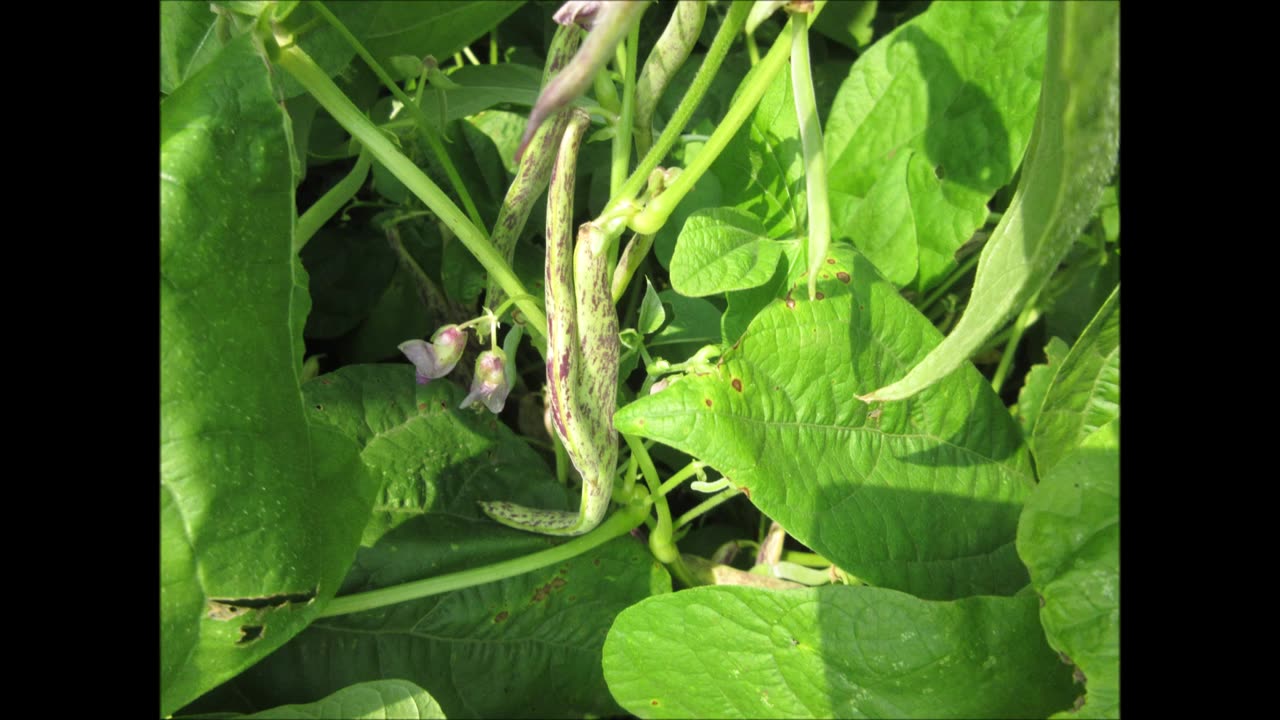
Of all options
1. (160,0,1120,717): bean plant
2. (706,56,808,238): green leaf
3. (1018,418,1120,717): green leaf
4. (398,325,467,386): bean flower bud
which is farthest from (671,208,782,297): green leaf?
(1018,418,1120,717): green leaf

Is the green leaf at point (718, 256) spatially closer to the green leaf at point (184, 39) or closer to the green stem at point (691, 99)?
the green stem at point (691, 99)

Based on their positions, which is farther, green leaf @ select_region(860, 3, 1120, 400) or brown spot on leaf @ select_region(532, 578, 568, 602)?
brown spot on leaf @ select_region(532, 578, 568, 602)

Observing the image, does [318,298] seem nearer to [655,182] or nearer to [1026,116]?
A: [655,182]

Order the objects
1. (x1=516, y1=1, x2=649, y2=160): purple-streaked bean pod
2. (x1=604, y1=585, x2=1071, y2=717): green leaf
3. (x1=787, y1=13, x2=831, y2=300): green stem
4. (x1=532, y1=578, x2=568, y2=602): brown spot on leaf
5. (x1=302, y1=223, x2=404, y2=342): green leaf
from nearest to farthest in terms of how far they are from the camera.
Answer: (x1=516, y1=1, x2=649, y2=160): purple-streaked bean pod, (x1=787, y1=13, x2=831, y2=300): green stem, (x1=604, y1=585, x2=1071, y2=717): green leaf, (x1=532, y1=578, x2=568, y2=602): brown spot on leaf, (x1=302, y1=223, x2=404, y2=342): green leaf

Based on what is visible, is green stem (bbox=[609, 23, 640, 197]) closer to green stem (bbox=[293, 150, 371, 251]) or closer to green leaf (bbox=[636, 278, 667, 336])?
green leaf (bbox=[636, 278, 667, 336])

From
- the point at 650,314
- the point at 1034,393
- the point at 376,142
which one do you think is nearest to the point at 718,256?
the point at 650,314
